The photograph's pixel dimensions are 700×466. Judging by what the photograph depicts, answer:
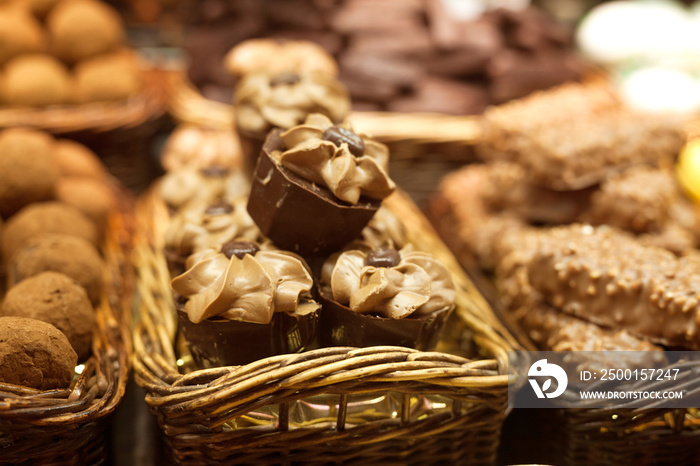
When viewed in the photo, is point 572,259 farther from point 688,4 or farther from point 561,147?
point 688,4

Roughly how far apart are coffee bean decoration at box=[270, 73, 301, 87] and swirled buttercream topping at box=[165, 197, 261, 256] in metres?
0.40

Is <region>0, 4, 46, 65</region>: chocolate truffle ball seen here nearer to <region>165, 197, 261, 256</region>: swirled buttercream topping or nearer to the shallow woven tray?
<region>165, 197, 261, 256</region>: swirled buttercream topping

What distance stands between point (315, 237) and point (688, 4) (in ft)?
15.3

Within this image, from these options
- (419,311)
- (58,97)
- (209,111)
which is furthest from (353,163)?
(58,97)

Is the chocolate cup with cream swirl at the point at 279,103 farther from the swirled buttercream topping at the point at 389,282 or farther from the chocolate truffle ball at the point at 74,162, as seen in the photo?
the chocolate truffle ball at the point at 74,162

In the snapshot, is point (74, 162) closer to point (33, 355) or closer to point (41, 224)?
point (41, 224)

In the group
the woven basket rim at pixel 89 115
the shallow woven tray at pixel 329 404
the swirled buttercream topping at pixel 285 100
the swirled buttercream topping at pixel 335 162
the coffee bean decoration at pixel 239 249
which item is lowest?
the shallow woven tray at pixel 329 404

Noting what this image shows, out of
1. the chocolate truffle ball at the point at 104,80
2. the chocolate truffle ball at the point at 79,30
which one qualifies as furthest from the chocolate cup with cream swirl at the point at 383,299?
the chocolate truffle ball at the point at 79,30

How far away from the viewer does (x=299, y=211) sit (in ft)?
4.76

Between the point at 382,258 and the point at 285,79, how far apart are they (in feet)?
2.35

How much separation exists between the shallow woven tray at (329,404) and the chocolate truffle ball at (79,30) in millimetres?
1942

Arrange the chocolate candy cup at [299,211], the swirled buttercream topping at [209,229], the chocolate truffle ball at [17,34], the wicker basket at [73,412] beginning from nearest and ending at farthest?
the wicker basket at [73,412]
the chocolate candy cup at [299,211]
the swirled buttercream topping at [209,229]
the chocolate truffle ball at [17,34]

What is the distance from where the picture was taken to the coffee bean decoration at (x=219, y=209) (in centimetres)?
171

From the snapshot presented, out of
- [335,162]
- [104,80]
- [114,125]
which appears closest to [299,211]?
[335,162]
